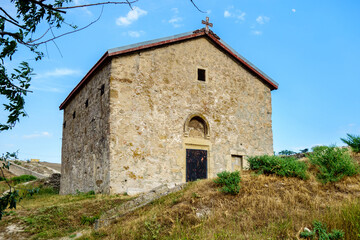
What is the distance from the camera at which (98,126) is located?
1360 centimetres

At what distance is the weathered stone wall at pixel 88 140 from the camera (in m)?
12.8

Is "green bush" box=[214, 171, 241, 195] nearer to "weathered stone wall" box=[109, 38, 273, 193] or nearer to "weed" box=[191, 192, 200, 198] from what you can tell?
"weed" box=[191, 192, 200, 198]

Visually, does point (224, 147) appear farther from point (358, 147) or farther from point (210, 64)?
point (358, 147)

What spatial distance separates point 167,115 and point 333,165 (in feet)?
23.2

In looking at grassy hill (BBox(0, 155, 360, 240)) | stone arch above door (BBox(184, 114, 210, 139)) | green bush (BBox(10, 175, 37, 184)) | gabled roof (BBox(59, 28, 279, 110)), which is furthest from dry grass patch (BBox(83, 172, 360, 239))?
green bush (BBox(10, 175, 37, 184))

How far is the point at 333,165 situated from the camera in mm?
8406

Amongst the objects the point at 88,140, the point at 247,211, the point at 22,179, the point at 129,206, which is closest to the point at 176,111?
the point at 88,140

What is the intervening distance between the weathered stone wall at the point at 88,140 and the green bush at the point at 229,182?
524 centimetres

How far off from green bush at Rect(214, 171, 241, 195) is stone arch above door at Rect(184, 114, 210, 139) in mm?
5704

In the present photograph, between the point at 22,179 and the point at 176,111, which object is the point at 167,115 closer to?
the point at 176,111

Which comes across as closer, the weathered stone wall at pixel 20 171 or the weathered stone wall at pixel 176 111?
the weathered stone wall at pixel 176 111

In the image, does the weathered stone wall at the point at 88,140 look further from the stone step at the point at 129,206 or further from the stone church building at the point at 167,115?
the stone step at the point at 129,206

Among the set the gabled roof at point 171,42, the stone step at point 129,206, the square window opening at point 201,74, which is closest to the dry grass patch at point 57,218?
the stone step at point 129,206

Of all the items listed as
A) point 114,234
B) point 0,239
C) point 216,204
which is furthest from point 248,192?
point 0,239
